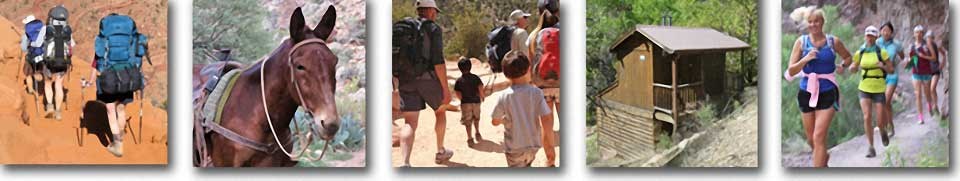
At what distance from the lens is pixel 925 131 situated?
582cm

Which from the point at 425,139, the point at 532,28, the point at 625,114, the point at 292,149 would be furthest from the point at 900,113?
the point at 292,149

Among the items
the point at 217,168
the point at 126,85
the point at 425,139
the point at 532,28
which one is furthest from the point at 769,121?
the point at 126,85

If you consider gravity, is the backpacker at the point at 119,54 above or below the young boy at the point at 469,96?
above

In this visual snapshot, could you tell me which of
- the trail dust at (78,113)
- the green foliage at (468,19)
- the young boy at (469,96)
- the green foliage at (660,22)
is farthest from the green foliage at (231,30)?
the green foliage at (660,22)

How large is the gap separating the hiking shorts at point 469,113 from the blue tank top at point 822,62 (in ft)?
5.38

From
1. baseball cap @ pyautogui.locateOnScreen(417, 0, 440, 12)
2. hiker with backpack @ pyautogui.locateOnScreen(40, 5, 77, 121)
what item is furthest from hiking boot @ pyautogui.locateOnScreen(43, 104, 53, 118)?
baseball cap @ pyautogui.locateOnScreen(417, 0, 440, 12)

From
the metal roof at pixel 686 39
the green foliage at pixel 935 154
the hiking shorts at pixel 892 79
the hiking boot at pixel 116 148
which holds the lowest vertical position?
the green foliage at pixel 935 154

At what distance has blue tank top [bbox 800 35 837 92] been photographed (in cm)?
575

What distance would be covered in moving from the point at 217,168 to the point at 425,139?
1079 millimetres

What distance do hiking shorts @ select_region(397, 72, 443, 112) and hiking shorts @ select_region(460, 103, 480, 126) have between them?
0.13 metres

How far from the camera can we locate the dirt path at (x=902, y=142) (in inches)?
229

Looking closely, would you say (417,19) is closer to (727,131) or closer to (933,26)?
(727,131)

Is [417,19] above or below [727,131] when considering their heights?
above

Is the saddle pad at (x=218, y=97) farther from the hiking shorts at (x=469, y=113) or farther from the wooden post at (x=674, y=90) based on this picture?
the wooden post at (x=674, y=90)
